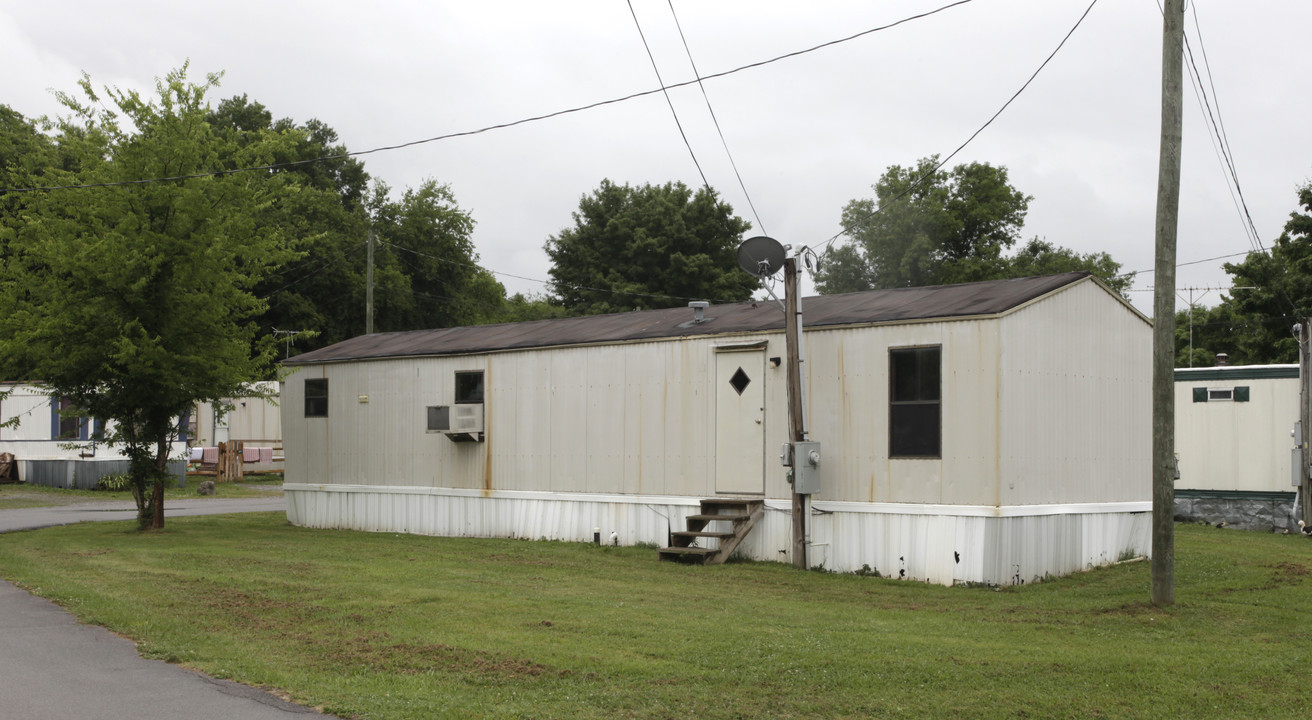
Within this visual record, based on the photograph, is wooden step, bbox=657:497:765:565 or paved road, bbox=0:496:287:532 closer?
wooden step, bbox=657:497:765:565

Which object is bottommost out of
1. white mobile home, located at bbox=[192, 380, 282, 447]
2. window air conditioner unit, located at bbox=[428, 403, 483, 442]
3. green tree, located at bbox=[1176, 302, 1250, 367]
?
white mobile home, located at bbox=[192, 380, 282, 447]

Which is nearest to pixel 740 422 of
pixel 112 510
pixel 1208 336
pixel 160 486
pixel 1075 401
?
pixel 1075 401

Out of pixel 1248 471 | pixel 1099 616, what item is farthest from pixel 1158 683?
pixel 1248 471

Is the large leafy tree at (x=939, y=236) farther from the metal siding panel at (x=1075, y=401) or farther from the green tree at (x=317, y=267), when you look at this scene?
the metal siding panel at (x=1075, y=401)

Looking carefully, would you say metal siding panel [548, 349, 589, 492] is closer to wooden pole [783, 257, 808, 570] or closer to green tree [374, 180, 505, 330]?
wooden pole [783, 257, 808, 570]

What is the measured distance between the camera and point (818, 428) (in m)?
14.7

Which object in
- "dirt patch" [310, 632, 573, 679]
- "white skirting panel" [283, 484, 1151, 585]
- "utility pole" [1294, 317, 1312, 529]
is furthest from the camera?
"utility pole" [1294, 317, 1312, 529]

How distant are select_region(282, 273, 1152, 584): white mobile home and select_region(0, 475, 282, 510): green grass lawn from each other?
34.7 ft

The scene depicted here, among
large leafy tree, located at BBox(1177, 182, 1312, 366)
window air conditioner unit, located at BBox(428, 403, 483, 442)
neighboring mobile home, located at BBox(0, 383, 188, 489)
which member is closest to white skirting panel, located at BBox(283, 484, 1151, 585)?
window air conditioner unit, located at BBox(428, 403, 483, 442)

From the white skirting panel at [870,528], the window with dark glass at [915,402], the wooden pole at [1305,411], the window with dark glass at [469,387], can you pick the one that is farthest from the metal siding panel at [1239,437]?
the window with dark glass at [469,387]

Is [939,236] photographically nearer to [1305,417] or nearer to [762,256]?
[1305,417]

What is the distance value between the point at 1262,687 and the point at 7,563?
44.7ft

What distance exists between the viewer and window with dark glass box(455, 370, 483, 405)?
18.8 meters

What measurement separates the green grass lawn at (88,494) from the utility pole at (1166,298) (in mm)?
22019
